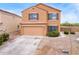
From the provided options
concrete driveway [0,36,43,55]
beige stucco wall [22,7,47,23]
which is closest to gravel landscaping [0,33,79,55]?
concrete driveway [0,36,43,55]

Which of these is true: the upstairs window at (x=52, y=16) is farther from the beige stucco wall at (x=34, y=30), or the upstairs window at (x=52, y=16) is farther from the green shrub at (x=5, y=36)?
the green shrub at (x=5, y=36)

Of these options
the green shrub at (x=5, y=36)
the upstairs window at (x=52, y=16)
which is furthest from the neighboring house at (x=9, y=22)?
the upstairs window at (x=52, y=16)

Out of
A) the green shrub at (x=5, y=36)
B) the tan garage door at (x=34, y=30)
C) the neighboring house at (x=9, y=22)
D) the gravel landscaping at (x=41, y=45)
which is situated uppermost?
the neighboring house at (x=9, y=22)

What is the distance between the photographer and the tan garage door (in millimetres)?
2561

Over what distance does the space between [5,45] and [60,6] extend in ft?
3.51

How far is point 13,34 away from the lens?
258 cm

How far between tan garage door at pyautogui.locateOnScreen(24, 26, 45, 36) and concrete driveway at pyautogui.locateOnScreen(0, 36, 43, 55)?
7 cm

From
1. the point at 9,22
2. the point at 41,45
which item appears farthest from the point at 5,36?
the point at 41,45

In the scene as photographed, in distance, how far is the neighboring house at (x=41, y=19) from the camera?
2.54 m

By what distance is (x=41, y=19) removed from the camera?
2.54 meters

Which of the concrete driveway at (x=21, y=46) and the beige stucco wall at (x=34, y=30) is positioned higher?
the beige stucco wall at (x=34, y=30)

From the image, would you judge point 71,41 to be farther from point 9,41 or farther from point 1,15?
point 1,15

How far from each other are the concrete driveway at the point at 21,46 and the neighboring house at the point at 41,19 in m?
0.11
